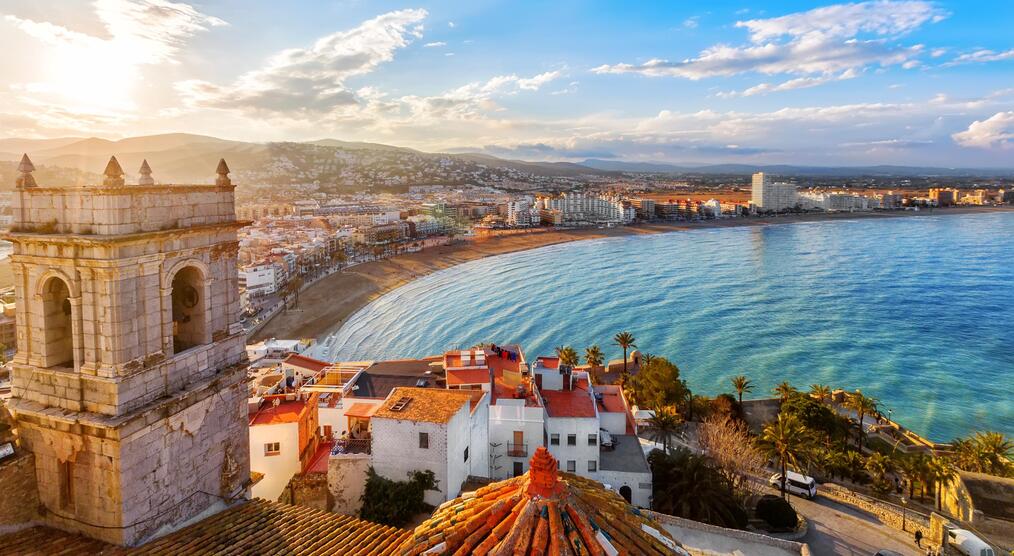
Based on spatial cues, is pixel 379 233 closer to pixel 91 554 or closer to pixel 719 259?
pixel 719 259

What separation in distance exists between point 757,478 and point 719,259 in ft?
222

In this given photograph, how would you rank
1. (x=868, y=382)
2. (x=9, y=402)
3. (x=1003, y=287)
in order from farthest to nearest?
(x=1003, y=287) < (x=868, y=382) < (x=9, y=402)

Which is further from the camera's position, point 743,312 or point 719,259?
point 719,259

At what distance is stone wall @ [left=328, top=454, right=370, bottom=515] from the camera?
1531 cm

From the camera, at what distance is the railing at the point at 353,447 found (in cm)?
1605

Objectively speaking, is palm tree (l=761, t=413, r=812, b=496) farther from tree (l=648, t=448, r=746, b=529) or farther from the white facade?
the white facade

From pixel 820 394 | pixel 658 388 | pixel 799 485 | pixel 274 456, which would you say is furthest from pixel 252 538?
pixel 820 394

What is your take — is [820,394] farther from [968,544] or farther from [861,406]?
[968,544]

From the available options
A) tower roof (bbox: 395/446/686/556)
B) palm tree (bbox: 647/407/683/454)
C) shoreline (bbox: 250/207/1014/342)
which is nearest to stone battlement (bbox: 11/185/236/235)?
tower roof (bbox: 395/446/686/556)

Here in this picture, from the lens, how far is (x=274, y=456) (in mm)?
16359

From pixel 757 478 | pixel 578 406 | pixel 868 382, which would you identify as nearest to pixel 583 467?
pixel 578 406

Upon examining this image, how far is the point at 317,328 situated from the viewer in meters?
48.3

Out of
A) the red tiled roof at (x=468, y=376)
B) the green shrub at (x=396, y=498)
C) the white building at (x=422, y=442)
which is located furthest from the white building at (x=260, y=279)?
the green shrub at (x=396, y=498)

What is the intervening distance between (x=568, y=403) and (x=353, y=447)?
8207 millimetres
